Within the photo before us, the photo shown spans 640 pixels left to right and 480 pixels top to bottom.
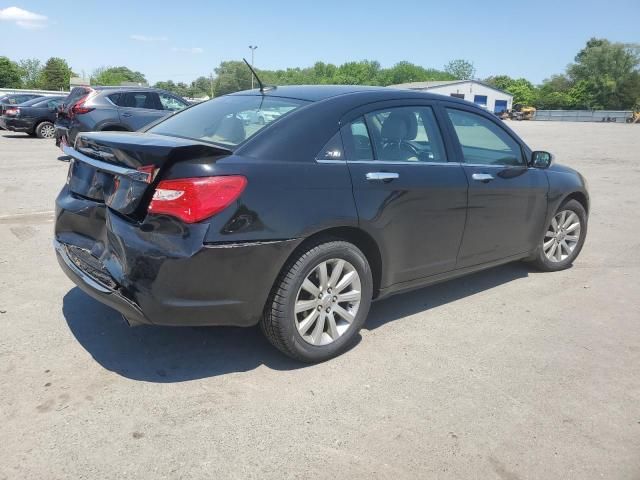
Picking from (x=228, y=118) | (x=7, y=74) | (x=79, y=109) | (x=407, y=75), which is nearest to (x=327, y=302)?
(x=228, y=118)

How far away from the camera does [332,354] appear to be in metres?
3.42

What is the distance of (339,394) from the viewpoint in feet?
9.93

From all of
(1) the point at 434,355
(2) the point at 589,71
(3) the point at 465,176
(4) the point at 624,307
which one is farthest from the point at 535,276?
(2) the point at 589,71

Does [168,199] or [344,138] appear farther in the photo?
[344,138]

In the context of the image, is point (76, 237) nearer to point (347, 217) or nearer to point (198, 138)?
point (198, 138)

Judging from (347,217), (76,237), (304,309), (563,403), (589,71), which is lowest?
(563,403)

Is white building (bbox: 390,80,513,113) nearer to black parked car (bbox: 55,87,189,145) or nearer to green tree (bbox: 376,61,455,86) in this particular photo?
green tree (bbox: 376,61,455,86)

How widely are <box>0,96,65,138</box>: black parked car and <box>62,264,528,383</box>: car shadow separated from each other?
55.0 ft

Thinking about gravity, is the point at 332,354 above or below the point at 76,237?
below

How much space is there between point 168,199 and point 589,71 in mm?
108196

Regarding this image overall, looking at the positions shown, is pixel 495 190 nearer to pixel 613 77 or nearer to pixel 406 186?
pixel 406 186

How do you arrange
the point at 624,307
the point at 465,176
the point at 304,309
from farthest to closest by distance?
the point at 624,307, the point at 465,176, the point at 304,309

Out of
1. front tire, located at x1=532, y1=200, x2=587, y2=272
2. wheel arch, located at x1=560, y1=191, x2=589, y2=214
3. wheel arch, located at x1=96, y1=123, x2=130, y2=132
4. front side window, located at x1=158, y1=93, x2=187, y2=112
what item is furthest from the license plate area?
front side window, located at x1=158, y1=93, x2=187, y2=112

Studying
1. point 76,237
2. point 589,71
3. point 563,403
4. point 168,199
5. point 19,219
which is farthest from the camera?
point 589,71
